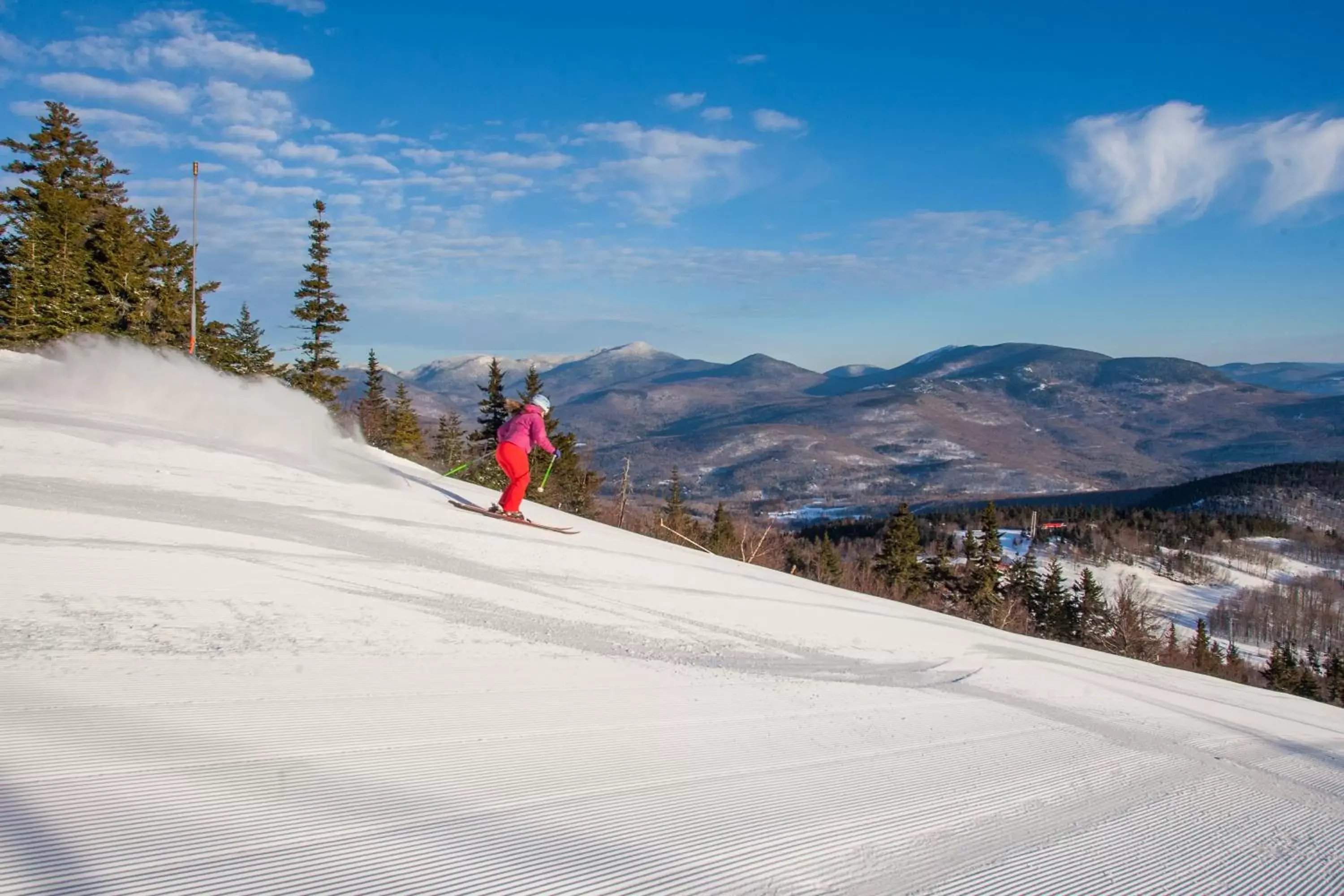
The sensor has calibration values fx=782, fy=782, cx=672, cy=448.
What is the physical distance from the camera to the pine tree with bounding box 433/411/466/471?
5075cm

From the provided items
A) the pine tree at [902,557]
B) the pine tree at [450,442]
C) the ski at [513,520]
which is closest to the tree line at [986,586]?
the pine tree at [902,557]

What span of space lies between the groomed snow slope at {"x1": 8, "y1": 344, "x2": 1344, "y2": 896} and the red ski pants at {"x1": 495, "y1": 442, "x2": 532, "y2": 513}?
7.79 ft

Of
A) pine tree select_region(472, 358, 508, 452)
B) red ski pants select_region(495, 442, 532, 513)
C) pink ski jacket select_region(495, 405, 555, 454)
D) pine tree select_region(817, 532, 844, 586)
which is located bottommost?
pine tree select_region(817, 532, 844, 586)

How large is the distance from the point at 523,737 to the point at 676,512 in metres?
51.1

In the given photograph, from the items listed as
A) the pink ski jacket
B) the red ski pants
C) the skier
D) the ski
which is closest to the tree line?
the ski

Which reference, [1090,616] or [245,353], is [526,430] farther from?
[1090,616]

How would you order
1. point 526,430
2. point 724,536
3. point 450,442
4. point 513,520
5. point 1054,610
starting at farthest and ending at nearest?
point 1054,610, point 724,536, point 450,442, point 513,520, point 526,430

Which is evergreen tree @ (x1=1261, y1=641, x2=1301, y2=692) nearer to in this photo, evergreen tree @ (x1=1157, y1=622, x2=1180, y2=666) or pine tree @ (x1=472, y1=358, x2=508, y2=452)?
evergreen tree @ (x1=1157, y1=622, x2=1180, y2=666)

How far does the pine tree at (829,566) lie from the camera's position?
2134 inches

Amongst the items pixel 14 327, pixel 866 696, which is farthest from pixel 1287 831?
pixel 14 327

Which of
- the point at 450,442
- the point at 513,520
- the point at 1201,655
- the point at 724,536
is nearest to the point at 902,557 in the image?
the point at 724,536

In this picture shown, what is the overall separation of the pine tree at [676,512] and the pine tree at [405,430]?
16474 millimetres

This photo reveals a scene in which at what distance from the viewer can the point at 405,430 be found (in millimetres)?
55406

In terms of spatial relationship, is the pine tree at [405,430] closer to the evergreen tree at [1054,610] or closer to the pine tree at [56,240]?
the pine tree at [56,240]
